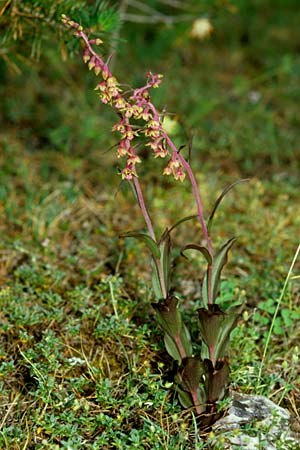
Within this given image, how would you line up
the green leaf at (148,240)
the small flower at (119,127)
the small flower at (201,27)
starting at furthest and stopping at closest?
the small flower at (201,27) → the green leaf at (148,240) → the small flower at (119,127)

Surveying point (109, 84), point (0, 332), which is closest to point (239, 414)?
point (0, 332)

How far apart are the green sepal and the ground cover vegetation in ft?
0.54

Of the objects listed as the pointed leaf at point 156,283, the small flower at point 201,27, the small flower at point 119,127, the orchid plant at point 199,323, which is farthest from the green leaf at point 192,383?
the small flower at point 201,27

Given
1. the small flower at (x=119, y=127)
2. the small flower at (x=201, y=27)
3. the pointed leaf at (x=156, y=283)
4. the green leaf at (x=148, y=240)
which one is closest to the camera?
the small flower at (x=119, y=127)

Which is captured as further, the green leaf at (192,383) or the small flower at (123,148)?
the green leaf at (192,383)

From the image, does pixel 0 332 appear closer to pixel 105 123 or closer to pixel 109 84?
pixel 109 84

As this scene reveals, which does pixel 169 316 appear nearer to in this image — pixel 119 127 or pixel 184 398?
pixel 184 398

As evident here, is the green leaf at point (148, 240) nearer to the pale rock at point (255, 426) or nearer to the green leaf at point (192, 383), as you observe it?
the green leaf at point (192, 383)

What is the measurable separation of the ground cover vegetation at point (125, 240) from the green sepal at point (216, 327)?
0.16 m

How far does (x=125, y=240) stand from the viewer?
2.78 metres

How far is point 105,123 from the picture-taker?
11.6 ft

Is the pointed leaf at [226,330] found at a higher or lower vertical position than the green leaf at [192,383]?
higher

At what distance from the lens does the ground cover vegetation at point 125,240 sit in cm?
197

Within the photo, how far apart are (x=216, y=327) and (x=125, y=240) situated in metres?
1.02
